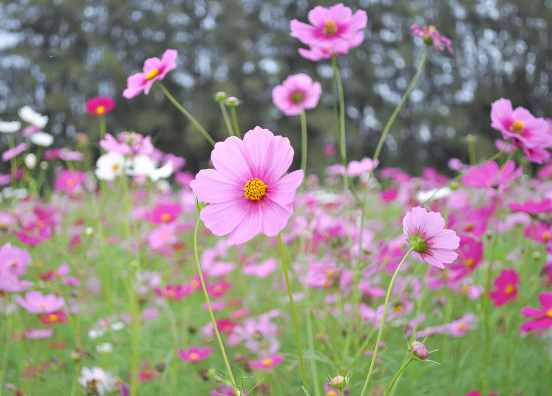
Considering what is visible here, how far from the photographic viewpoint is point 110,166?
1027mm

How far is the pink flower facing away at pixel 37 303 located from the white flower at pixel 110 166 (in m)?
0.25

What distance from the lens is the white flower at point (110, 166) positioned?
995 mm

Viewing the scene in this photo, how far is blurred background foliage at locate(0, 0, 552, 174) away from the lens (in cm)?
894

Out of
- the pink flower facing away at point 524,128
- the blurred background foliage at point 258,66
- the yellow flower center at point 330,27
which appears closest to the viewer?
the pink flower facing away at point 524,128

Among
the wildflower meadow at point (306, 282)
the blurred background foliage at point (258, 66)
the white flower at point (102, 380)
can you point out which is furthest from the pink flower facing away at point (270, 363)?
the blurred background foliage at point (258, 66)

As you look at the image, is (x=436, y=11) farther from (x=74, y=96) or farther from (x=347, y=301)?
(x=347, y=301)

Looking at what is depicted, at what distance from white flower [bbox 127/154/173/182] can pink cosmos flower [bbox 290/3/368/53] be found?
1.19ft

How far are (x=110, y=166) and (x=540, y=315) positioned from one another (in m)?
0.81

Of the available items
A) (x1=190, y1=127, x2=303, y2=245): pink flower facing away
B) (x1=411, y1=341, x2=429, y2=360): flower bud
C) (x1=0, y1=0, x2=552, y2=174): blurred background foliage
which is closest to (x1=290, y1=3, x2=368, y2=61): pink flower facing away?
(x1=190, y1=127, x2=303, y2=245): pink flower facing away

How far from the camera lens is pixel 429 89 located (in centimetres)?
1023

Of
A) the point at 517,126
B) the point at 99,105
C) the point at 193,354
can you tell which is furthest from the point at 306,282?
the point at 99,105

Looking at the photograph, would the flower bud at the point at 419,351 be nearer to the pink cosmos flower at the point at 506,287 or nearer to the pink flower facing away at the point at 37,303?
the pink cosmos flower at the point at 506,287

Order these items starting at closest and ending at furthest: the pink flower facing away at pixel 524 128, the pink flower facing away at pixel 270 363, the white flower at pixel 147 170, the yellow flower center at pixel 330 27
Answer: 1. the pink flower facing away at pixel 524 128
2. the yellow flower center at pixel 330 27
3. the pink flower facing away at pixel 270 363
4. the white flower at pixel 147 170

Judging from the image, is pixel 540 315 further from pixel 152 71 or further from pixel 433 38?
pixel 152 71
